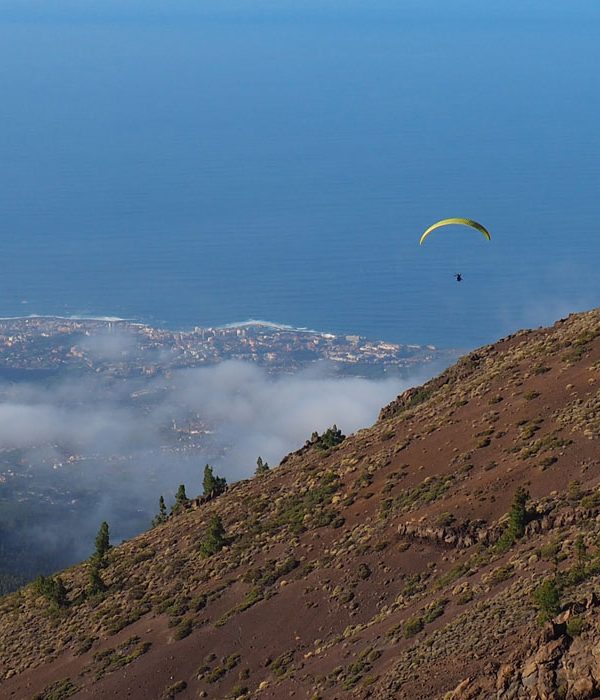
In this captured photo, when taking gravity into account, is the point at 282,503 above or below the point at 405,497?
above

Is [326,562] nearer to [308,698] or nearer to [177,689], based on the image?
[177,689]

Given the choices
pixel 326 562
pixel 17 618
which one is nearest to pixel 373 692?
pixel 326 562

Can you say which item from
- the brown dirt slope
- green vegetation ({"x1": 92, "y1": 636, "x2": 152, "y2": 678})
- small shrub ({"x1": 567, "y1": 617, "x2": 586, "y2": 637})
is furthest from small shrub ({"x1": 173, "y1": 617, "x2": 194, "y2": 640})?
small shrub ({"x1": 567, "y1": 617, "x2": 586, "y2": 637})

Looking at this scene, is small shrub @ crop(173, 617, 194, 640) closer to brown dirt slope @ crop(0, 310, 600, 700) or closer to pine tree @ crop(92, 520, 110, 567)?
brown dirt slope @ crop(0, 310, 600, 700)

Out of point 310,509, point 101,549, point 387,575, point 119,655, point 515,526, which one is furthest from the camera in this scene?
point 101,549

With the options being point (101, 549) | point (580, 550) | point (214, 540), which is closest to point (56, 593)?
point (101, 549)

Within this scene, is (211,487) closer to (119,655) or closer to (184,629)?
(119,655)
